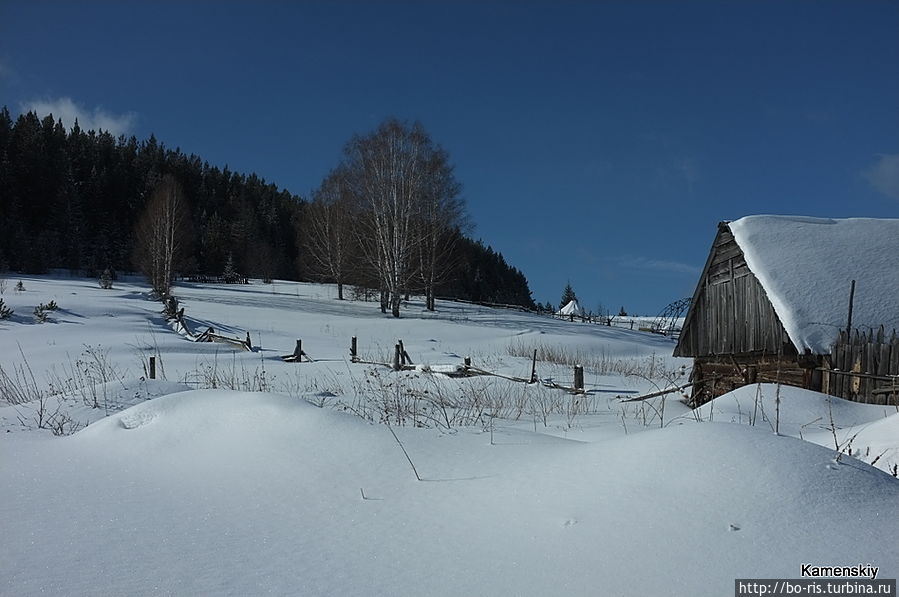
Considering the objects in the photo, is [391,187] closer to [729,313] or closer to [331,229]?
[331,229]

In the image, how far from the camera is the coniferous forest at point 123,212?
49.2 m

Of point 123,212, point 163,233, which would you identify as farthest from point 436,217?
point 123,212

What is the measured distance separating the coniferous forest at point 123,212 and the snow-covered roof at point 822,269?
77.1 ft

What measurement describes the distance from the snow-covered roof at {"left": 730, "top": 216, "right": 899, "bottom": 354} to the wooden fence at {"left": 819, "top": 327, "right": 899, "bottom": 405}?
29 cm

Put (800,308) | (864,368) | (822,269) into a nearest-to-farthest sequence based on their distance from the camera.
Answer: (864,368), (800,308), (822,269)

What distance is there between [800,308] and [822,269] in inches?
56.3

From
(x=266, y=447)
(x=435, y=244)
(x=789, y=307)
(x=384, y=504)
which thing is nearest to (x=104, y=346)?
(x=266, y=447)

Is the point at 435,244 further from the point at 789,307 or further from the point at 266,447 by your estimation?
the point at 266,447

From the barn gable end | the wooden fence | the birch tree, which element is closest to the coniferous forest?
the birch tree

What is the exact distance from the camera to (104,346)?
563 inches

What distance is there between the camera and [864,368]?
31.4 feet

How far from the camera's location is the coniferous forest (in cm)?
4925

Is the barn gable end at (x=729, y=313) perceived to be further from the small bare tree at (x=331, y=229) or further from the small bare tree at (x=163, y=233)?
the small bare tree at (x=163, y=233)

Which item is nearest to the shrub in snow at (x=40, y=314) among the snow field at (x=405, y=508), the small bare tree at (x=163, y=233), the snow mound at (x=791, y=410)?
the small bare tree at (x=163, y=233)
